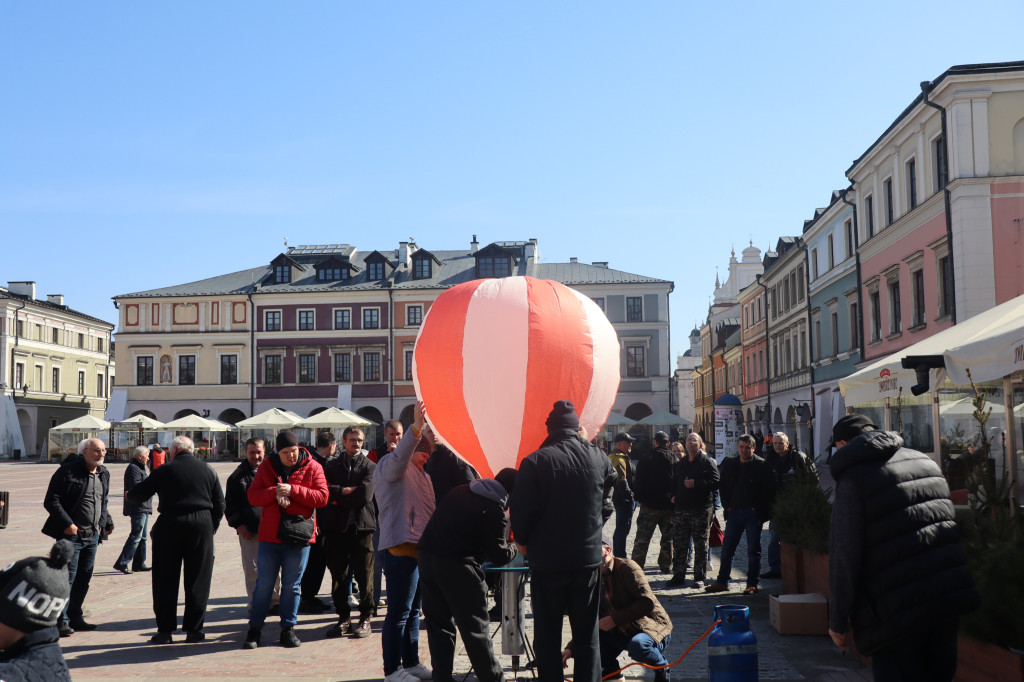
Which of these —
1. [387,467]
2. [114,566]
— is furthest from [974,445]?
[114,566]

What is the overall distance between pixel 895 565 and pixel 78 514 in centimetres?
768

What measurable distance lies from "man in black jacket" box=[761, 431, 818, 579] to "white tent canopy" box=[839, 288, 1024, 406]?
56.3 inches

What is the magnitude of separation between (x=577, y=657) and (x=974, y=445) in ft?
32.2

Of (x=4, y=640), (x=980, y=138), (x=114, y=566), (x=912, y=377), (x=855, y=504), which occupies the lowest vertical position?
(x=114, y=566)

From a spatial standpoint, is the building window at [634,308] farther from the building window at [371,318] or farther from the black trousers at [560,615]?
the black trousers at [560,615]

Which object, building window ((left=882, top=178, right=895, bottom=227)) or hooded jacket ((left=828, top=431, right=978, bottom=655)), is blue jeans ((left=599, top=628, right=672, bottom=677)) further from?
building window ((left=882, top=178, right=895, bottom=227))

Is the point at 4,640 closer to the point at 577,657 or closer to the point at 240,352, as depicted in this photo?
the point at 577,657

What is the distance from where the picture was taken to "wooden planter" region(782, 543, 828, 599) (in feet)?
27.8

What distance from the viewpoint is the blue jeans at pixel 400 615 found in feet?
22.4

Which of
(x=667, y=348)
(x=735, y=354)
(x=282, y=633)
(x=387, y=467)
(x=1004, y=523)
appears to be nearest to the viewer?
(x=1004, y=523)

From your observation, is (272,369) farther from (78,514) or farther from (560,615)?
(560,615)

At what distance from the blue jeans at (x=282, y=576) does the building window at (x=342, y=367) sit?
2057 inches

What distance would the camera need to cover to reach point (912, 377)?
36.8 feet

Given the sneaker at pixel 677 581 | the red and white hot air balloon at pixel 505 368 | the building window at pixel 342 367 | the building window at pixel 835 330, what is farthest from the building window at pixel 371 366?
the red and white hot air balloon at pixel 505 368
